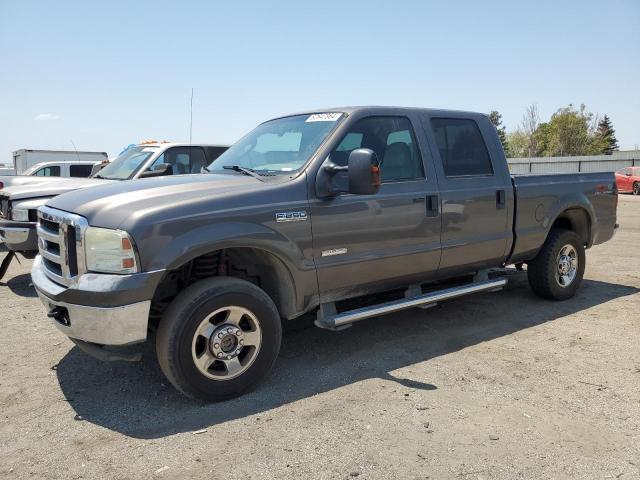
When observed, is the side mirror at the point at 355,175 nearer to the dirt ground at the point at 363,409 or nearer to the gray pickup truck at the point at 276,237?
the gray pickup truck at the point at 276,237

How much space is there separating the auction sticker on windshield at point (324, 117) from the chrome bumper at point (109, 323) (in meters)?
2.03

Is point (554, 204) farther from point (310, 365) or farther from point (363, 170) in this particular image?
point (310, 365)

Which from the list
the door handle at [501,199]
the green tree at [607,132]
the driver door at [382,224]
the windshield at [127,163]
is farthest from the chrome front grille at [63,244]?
the green tree at [607,132]

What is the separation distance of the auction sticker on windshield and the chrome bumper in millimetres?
2030

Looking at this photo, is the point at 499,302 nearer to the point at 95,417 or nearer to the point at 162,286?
the point at 162,286

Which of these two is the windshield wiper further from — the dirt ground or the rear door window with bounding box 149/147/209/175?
the rear door window with bounding box 149/147/209/175

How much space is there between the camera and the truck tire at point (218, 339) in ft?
10.7

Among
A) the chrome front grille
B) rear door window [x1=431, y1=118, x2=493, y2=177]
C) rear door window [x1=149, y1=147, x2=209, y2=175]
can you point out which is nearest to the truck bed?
rear door window [x1=431, y1=118, x2=493, y2=177]

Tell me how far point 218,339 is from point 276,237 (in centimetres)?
78

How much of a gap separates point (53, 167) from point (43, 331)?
8.86 m

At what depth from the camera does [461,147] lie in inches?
195

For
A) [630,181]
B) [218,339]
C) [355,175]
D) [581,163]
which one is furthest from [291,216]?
[581,163]

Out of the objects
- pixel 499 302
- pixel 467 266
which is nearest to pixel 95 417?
pixel 467 266

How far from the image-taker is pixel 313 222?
3768 millimetres
